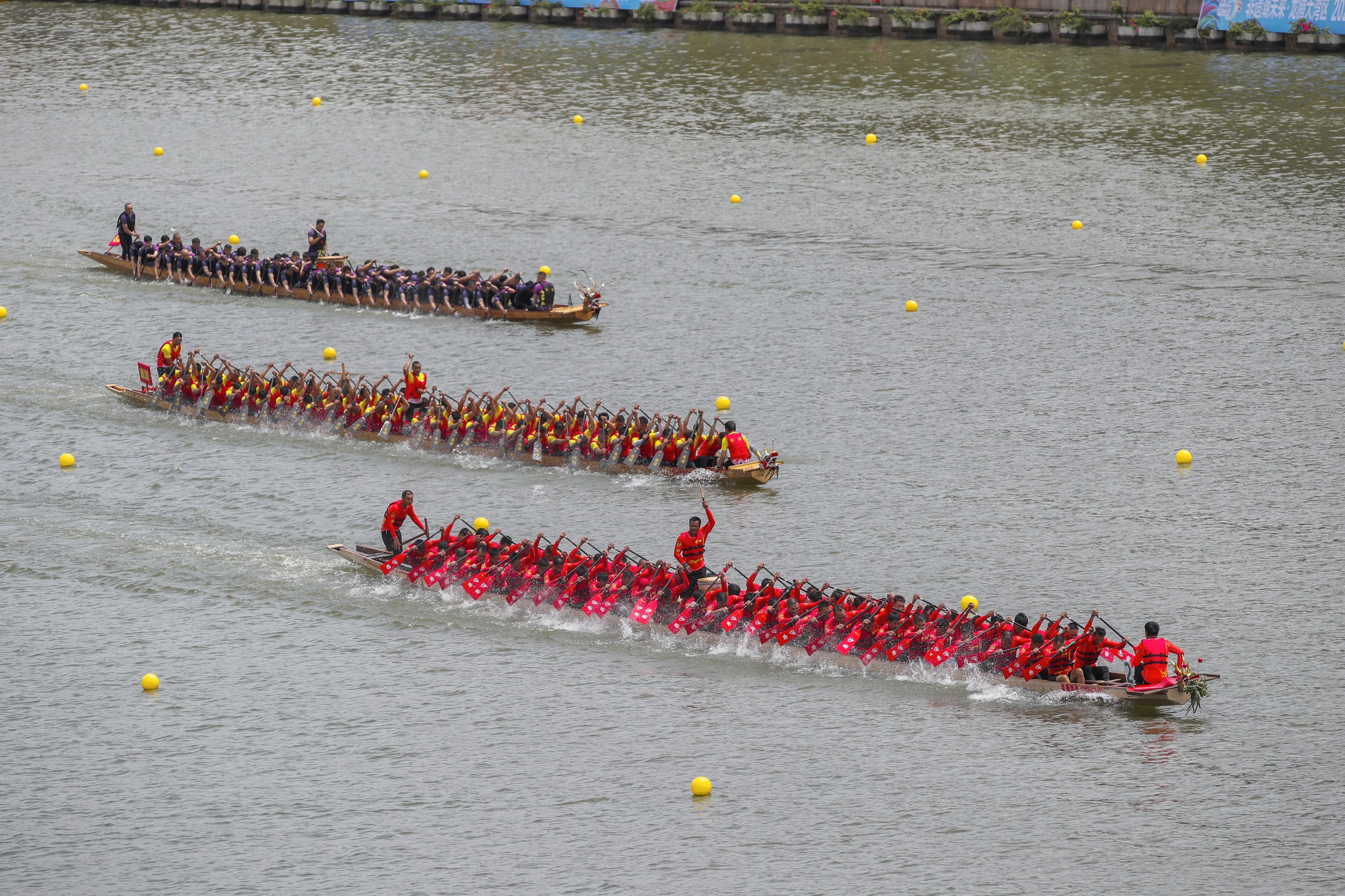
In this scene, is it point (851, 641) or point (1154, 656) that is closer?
point (1154, 656)

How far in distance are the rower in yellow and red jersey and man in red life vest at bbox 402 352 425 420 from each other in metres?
5.31

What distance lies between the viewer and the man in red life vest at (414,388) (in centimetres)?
2877

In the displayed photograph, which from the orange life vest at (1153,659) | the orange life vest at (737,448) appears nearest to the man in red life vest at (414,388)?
the orange life vest at (737,448)

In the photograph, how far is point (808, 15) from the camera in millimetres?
60688

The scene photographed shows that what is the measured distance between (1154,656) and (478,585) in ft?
32.4

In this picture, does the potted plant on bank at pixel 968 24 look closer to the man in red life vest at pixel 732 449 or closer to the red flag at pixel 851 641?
the man in red life vest at pixel 732 449

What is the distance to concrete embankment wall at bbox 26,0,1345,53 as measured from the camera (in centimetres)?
5484

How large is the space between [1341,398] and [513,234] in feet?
72.1

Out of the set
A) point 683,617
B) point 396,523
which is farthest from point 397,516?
point 683,617

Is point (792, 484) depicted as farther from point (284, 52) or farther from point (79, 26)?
point (79, 26)

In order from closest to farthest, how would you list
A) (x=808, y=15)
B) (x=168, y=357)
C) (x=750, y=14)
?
(x=168, y=357) < (x=808, y=15) < (x=750, y=14)

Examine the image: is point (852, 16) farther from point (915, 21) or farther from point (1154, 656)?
point (1154, 656)

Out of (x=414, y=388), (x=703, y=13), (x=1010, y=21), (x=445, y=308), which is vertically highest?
(x=1010, y=21)

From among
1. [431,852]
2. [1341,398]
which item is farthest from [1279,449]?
[431,852]
